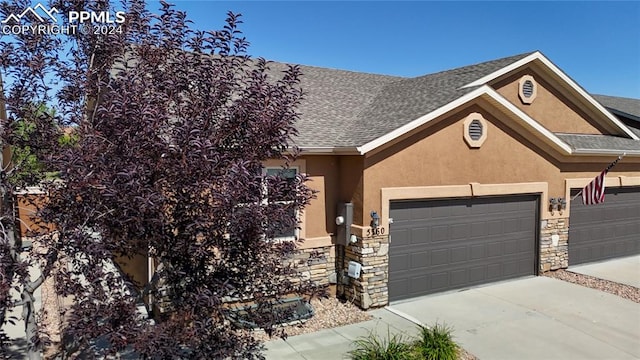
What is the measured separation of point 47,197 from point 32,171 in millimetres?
426

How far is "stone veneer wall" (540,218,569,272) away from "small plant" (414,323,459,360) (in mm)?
6381

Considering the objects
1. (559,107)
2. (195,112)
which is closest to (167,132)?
(195,112)

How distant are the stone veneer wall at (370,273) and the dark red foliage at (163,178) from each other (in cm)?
488

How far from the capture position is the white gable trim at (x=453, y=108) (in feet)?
30.3

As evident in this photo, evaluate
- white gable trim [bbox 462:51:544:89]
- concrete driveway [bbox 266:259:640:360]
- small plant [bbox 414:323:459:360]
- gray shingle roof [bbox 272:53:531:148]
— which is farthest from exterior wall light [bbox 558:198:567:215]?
small plant [bbox 414:323:459:360]

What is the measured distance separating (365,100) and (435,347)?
853 cm

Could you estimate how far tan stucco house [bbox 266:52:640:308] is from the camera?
9664mm

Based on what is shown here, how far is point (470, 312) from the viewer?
9.19 meters

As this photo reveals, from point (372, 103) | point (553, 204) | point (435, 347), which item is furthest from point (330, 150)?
point (553, 204)

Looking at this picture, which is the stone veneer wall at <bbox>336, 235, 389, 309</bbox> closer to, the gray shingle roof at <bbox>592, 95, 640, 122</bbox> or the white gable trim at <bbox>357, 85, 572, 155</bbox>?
the white gable trim at <bbox>357, 85, 572, 155</bbox>

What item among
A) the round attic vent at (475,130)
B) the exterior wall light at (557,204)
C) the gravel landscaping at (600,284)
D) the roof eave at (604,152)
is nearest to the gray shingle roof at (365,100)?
the round attic vent at (475,130)

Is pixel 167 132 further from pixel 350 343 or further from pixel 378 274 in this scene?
pixel 378 274

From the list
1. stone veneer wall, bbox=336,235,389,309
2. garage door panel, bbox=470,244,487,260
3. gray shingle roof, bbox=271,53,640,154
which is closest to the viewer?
stone veneer wall, bbox=336,235,389,309

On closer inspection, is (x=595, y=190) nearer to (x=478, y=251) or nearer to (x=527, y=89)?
(x=478, y=251)
